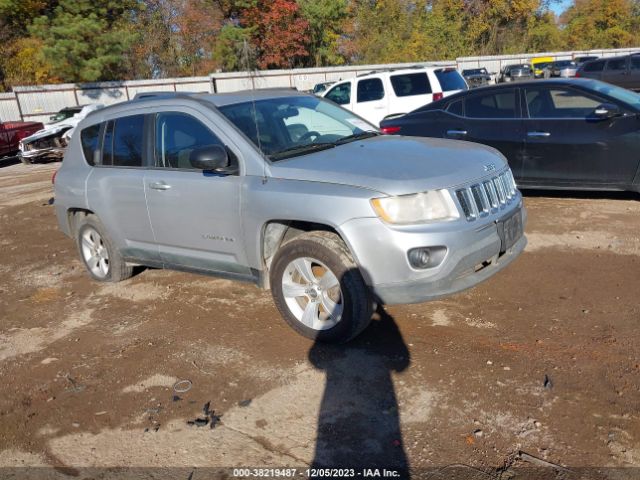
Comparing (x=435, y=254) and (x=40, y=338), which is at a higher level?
(x=435, y=254)

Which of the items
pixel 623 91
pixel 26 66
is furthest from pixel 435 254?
pixel 26 66

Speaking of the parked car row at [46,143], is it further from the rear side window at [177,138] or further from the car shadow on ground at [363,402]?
the car shadow on ground at [363,402]

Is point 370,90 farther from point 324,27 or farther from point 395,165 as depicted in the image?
point 324,27

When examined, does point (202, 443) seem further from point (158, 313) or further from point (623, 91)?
point (623, 91)

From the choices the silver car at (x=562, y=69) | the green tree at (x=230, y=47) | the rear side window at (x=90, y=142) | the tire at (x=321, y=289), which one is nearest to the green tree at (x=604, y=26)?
the silver car at (x=562, y=69)

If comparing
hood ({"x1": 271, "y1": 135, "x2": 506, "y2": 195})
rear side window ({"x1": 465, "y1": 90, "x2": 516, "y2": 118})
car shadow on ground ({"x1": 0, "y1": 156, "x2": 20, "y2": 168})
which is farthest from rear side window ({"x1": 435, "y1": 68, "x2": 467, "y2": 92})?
car shadow on ground ({"x1": 0, "y1": 156, "x2": 20, "y2": 168})

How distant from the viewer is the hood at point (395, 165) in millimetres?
3693

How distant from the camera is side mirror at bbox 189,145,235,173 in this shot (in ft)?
13.3

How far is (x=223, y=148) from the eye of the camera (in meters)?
4.23

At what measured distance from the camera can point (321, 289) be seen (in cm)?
401

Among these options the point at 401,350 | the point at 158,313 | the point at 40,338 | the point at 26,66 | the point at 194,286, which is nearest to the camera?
the point at 401,350

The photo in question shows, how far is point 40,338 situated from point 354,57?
4592 centimetres

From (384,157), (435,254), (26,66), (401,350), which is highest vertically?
(26,66)

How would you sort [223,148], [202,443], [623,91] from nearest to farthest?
[202,443] < [223,148] < [623,91]
